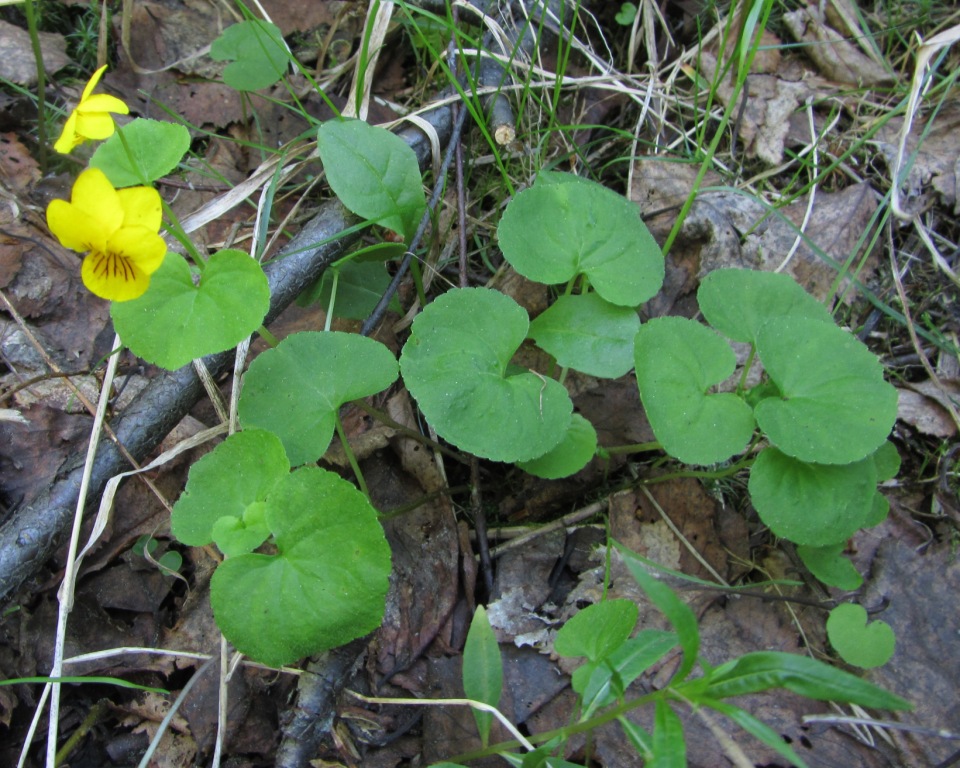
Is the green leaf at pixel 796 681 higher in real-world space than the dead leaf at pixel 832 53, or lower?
lower

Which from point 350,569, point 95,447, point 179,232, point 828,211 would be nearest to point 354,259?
point 179,232

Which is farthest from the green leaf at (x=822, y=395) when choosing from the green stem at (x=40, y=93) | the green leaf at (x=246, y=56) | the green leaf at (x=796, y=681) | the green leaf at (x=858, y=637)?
the green stem at (x=40, y=93)

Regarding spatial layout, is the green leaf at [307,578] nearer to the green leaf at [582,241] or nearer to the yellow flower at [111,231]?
the yellow flower at [111,231]

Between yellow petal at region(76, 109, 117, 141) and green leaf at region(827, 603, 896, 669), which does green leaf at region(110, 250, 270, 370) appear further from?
green leaf at region(827, 603, 896, 669)

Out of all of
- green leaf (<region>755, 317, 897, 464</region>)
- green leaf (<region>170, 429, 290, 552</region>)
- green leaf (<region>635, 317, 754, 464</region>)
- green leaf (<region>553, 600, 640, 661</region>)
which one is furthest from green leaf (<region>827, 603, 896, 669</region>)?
green leaf (<region>170, 429, 290, 552</region>)

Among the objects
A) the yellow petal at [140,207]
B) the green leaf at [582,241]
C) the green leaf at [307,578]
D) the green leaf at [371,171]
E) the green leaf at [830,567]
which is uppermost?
the yellow petal at [140,207]

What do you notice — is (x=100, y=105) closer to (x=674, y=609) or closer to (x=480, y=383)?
(x=480, y=383)
